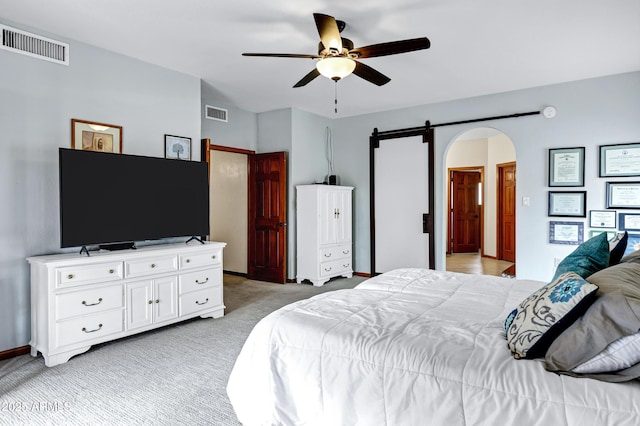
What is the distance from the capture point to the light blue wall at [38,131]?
9.86ft

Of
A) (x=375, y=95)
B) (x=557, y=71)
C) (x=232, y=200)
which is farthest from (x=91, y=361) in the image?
(x=557, y=71)

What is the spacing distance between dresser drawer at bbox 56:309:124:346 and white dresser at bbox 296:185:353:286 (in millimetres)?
2937

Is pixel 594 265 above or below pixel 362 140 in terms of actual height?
below

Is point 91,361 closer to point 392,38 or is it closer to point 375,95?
point 392,38

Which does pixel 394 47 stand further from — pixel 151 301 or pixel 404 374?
pixel 151 301

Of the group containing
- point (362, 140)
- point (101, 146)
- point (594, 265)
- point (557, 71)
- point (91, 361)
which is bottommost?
point (91, 361)

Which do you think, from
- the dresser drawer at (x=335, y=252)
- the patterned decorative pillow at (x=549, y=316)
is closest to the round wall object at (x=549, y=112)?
the dresser drawer at (x=335, y=252)

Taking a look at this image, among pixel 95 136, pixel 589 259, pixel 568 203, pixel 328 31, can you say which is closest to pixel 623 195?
pixel 568 203

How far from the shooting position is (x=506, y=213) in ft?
26.8

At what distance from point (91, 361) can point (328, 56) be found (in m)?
2.96

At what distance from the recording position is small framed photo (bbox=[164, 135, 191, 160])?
4.06m

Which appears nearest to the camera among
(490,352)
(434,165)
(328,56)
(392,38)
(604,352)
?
(604,352)

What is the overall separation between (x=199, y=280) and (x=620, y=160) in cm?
481

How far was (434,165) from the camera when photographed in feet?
18.2
